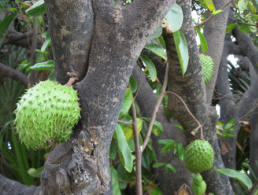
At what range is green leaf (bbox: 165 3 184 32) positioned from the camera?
2.73 ft

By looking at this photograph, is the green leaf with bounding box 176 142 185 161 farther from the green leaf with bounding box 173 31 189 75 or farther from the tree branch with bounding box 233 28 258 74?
the tree branch with bounding box 233 28 258 74

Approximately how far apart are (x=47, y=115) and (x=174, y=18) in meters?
0.46

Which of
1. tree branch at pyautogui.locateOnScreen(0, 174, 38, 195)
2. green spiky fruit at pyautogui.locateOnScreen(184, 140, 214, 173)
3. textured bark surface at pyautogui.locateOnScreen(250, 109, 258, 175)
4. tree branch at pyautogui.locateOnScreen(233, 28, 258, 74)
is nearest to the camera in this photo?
green spiky fruit at pyautogui.locateOnScreen(184, 140, 214, 173)

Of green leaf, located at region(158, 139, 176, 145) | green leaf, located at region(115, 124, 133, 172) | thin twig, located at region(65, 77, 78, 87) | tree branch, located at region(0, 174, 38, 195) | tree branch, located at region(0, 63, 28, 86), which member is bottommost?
tree branch, located at region(0, 174, 38, 195)

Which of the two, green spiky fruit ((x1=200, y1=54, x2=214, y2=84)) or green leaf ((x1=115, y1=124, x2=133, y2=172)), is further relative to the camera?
green spiky fruit ((x1=200, y1=54, x2=214, y2=84))

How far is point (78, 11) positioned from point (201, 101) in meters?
0.73

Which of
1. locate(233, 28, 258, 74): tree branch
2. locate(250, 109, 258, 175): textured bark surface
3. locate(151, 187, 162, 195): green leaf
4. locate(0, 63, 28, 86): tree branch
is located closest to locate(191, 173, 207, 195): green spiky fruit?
locate(151, 187, 162, 195): green leaf

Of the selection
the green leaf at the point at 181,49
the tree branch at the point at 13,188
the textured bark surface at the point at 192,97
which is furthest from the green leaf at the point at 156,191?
the green leaf at the point at 181,49

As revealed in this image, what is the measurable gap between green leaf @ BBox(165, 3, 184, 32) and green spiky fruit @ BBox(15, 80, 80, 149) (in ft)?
1.19

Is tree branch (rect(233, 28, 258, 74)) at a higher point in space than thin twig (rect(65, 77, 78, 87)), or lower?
lower

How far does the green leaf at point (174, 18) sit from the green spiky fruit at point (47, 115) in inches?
14.3

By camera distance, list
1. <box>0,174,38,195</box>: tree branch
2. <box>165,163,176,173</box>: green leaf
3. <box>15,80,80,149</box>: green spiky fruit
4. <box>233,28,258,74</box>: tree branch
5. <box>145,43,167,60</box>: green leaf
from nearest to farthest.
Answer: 1. <box>15,80,80,149</box>: green spiky fruit
2. <box>145,43,167,60</box>: green leaf
3. <box>0,174,38,195</box>: tree branch
4. <box>165,163,176,173</box>: green leaf
5. <box>233,28,258,74</box>: tree branch

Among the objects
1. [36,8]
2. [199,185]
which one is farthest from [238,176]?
[36,8]

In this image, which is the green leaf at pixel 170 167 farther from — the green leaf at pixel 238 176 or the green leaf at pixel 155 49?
the green leaf at pixel 155 49
